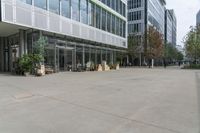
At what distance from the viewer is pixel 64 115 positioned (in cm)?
723

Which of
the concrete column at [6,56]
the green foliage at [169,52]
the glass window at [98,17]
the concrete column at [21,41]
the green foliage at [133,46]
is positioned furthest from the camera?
the green foliage at [169,52]

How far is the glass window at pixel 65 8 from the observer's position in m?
29.4

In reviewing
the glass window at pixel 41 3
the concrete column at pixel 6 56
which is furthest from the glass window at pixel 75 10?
the concrete column at pixel 6 56

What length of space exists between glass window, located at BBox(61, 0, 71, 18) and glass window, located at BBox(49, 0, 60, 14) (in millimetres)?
925

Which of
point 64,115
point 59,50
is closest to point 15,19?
point 59,50

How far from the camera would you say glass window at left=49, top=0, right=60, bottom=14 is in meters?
27.3

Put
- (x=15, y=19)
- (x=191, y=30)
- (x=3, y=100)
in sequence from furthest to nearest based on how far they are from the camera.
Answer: (x=191, y=30)
(x=15, y=19)
(x=3, y=100)

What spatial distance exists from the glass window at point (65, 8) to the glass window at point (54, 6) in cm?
93

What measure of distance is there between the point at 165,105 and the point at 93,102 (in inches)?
107

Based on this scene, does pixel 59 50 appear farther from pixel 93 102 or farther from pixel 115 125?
pixel 115 125

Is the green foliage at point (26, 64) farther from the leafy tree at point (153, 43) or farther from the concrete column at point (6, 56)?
the leafy tree at point (153, 43)

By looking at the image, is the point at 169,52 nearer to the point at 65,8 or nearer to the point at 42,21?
the point at 65,8

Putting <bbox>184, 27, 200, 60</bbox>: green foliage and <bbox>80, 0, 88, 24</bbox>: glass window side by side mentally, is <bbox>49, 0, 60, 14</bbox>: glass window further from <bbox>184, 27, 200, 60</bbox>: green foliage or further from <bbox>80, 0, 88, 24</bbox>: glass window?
<bbox>184, 27, 200, 60</bbox>: green foliage

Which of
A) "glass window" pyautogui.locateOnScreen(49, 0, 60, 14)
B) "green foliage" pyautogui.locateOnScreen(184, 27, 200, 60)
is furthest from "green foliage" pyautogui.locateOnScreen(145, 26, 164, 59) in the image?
"glass window" pyautogui.locateOnScreen(49, 0, 60, 14)
